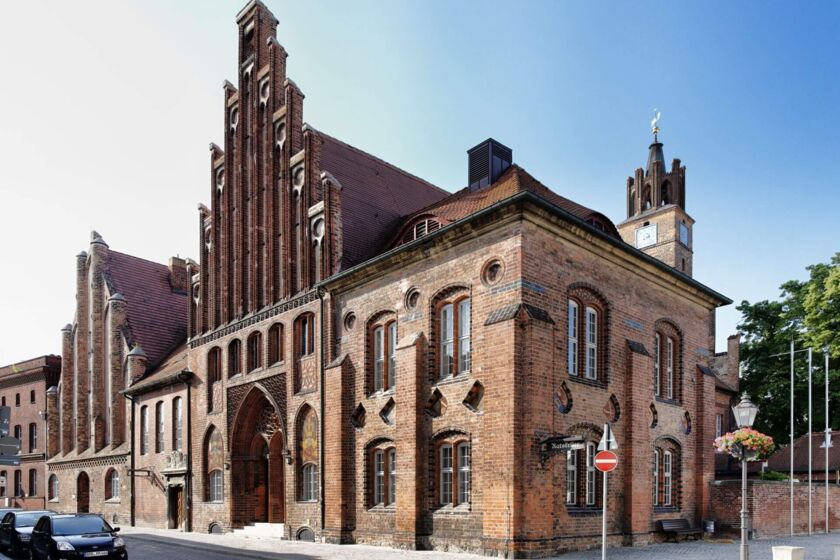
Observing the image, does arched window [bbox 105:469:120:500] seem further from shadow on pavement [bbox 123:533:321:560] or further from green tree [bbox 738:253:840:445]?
green tree [bbox 738:253:840:445]

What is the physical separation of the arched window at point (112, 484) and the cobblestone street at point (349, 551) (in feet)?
39.0

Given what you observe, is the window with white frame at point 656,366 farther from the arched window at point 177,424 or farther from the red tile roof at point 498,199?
the arched window at point 177,424

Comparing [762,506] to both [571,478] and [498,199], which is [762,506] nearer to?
[571,478]

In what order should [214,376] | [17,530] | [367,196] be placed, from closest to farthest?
[17,530]
[367,196]
[214,376]

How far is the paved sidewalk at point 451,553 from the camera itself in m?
17.1

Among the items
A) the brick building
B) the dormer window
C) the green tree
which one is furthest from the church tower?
the dormer window

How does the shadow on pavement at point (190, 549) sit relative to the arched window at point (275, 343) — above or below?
below

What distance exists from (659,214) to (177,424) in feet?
106

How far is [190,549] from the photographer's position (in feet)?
71.6

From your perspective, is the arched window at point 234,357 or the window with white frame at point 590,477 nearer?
the window with white frame at point 590,477

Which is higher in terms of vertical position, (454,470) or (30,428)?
(454,470)

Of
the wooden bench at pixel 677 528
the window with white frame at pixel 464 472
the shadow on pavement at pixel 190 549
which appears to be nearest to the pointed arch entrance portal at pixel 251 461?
the shadow on pavement at pixel 190 549

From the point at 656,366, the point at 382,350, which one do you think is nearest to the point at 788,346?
the point at 656,366

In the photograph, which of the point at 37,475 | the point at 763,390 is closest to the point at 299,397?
the point at 37,475
